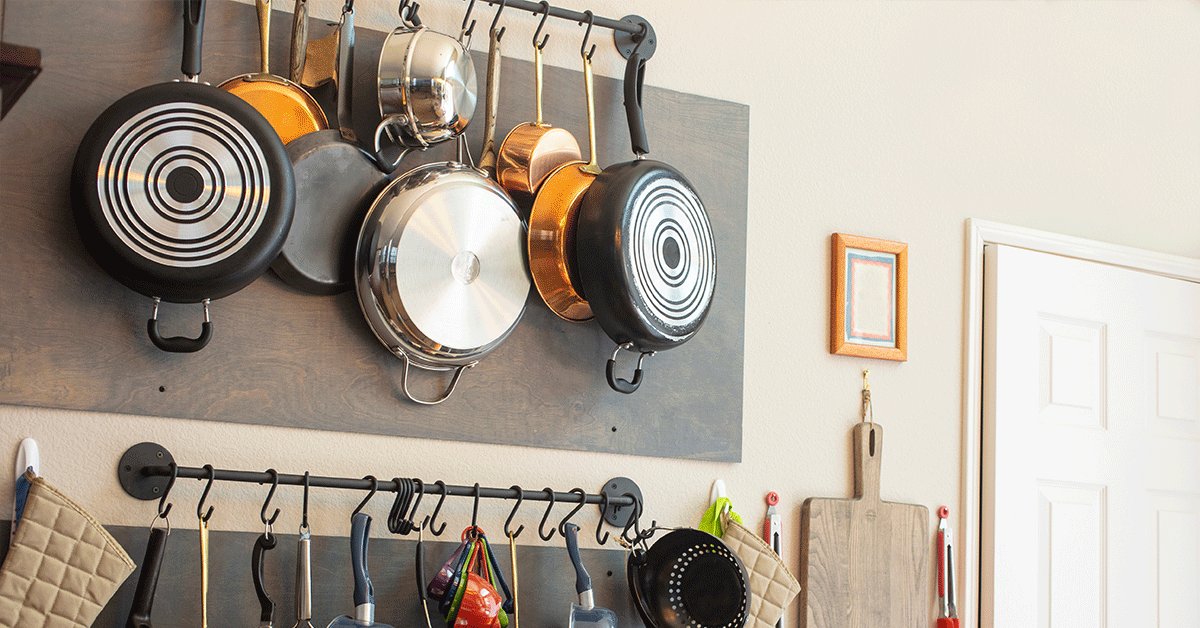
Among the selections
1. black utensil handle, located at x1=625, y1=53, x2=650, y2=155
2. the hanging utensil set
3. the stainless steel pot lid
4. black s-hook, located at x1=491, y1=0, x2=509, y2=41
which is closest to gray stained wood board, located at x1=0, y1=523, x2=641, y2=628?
the hanging utensil set

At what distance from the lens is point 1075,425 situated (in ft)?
6.61

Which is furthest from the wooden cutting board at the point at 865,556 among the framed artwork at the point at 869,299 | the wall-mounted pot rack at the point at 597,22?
the wall-mounted pot rack at the point at 597,22

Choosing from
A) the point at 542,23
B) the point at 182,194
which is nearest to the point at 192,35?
the point at 182,194

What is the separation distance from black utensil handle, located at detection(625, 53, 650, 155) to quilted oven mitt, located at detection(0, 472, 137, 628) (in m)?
0.97

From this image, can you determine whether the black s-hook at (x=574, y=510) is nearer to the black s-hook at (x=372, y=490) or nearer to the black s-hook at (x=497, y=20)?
the black s-hook at (x=372, y=490)

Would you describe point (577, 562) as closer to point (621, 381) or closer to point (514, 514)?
point (514, 514)

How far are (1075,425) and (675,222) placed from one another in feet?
3.24

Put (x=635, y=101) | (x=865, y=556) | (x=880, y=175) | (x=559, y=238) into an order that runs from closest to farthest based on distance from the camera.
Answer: (x=559, y=238), (x=635, y=101), (x=865, y=556), (x=880, y=175)

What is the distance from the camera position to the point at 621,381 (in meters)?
1.65

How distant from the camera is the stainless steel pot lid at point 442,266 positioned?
4.78ft

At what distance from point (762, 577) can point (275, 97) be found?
1066 millimetres

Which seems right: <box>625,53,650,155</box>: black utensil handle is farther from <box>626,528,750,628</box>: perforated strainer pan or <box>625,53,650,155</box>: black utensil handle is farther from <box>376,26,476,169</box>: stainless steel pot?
<box>626,528,750,628</box>: perforated strainer pan

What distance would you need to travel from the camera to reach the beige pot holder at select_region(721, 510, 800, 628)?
164cm

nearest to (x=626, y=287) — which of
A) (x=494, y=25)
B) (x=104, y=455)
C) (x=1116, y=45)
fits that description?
(x=494, y=25)
